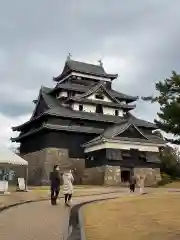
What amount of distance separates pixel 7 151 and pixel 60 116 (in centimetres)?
1638

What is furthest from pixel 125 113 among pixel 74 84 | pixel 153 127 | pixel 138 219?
pixel 138 219

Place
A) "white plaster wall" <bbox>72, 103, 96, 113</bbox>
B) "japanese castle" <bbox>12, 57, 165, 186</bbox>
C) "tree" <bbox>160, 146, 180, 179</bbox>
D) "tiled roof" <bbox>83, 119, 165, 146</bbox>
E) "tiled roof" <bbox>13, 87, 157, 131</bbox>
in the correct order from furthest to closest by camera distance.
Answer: "tree" <bbox>160, 146, 180, 179</bbox> < "white plaster wall" <bbox>72, 103, 96, 113</bbox> < "tiled roof" <bbox>13, 87, 157, 131</bbox> < "japanese castle" <bbox>12, 57, 165, 186</bbox> < "tiled roof" <bbox>83, 119, 165, 146</bbox>

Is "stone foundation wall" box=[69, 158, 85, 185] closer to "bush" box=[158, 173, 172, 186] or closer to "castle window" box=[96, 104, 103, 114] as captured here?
"castle window" box=[96, 104, 103, 114]

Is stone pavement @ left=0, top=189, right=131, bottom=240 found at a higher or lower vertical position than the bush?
lower

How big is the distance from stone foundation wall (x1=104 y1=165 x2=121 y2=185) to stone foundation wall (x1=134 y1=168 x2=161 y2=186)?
259 centimetres

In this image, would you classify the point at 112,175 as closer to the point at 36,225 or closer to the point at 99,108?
the point at 99,108

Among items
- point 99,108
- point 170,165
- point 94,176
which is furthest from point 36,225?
point 170,165

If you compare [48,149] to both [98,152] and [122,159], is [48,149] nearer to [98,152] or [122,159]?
[98,152]

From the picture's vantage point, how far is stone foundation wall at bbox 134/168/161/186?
153ft

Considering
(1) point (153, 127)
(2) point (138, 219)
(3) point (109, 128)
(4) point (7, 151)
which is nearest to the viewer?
(2) point (138, 219)

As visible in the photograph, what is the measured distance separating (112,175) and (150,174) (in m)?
5.60

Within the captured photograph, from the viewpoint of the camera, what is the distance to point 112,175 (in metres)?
44.9

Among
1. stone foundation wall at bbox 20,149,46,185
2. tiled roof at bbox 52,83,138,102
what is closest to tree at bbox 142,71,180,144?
stone foundation wall at bbox 20,149,46,185

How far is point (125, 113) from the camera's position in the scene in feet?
184
